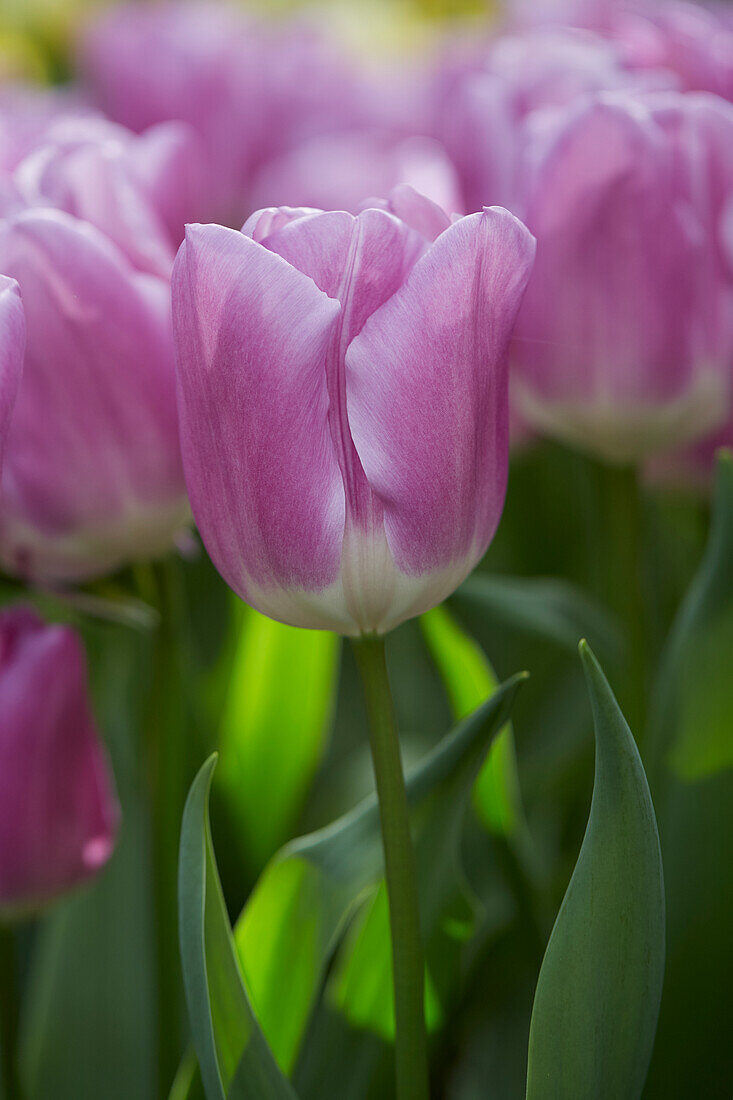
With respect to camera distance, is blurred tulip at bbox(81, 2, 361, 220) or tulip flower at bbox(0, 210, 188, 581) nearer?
tulip flower at bbox(0, 210, 188, 581)

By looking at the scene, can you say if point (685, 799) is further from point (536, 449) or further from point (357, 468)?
point (536, 449)

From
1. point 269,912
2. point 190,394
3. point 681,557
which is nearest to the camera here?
point 190,394

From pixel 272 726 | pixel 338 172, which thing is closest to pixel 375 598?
pixel 272 726

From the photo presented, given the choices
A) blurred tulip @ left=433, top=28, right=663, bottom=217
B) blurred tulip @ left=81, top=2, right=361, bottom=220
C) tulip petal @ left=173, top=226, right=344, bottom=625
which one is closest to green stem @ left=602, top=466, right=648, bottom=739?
blurred tulip @ left=433, top=28, right=663, bottom=217

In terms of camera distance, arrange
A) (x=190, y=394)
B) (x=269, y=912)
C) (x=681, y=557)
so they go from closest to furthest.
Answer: (x=190, y=394) → (x=269, y=912) → (x=681, y=557)

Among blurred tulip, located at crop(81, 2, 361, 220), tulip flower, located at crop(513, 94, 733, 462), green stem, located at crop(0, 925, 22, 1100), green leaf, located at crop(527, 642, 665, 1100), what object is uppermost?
tulip flower, located at crop(513, 94, 733, 462)

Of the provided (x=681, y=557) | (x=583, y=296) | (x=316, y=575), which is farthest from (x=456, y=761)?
(x=681, y=557)

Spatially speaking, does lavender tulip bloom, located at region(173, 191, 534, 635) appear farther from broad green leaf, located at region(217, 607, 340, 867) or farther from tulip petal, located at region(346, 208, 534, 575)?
broad green leaf, located at region(217, 607, 340, 867)
